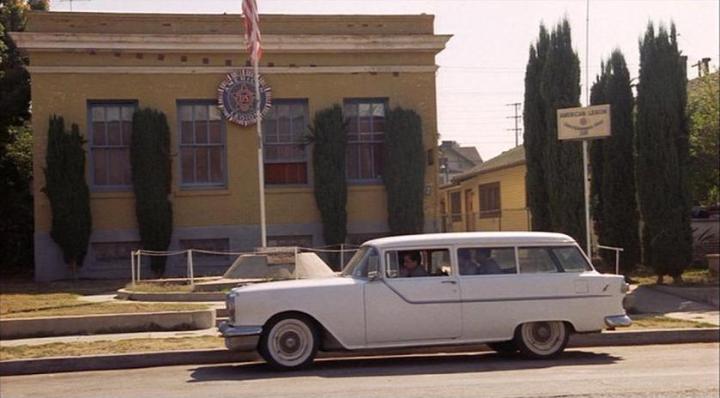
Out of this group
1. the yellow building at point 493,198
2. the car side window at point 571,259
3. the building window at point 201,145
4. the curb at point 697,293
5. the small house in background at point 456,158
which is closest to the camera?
the car side window at point 571,259

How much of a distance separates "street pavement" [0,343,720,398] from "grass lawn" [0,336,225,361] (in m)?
0.71

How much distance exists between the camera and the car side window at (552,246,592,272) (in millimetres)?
11961

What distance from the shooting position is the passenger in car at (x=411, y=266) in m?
11.6

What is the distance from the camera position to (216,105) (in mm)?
26750

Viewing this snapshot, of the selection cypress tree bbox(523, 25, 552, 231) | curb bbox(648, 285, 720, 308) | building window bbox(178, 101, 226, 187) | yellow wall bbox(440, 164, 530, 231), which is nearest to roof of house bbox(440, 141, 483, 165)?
yellow wall bbox(440, 164, 530, 231)

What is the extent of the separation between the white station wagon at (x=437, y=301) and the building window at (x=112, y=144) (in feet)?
52.7

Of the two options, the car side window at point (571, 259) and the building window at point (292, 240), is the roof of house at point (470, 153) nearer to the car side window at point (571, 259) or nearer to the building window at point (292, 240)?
the building window at point (292, 240)

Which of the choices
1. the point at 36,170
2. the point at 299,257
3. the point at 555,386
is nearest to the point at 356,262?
the point at 555,386

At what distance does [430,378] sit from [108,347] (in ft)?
16.8

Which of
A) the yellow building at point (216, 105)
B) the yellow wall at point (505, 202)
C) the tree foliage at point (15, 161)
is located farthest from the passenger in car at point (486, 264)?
the tree foliage at point (15, 161)

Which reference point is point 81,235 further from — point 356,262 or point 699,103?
point 699,103

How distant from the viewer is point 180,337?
13.9 meters

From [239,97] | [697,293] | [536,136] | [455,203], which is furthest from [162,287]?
[455,203]

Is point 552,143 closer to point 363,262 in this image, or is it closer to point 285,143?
point 285,143
